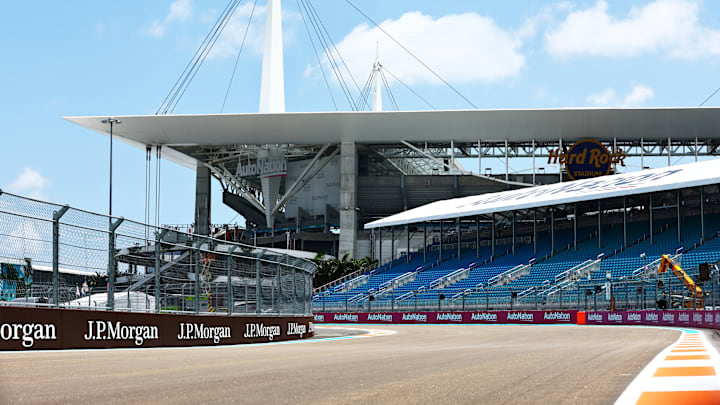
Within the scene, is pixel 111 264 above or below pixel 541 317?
above

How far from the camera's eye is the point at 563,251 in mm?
57094

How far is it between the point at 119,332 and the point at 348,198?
58373 millimetres

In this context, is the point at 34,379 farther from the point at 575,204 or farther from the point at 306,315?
the point at 575,204

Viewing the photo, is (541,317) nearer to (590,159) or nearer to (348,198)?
(590,159)

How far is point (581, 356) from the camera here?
41.6 feet

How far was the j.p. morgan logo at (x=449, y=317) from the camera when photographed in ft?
154

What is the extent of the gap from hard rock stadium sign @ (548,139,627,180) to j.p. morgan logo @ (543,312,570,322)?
96.8 feet

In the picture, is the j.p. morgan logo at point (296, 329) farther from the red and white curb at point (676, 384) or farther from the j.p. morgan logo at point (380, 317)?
the j.p. morgan logo at point (380, 317)

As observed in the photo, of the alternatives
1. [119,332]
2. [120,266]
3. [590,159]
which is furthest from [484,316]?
[119,332]

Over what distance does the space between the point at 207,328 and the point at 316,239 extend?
60.9 m

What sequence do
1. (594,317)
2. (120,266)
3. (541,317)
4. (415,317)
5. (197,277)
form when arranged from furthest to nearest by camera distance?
1. (415,317)
2. (541,317)
3. (594,317)
4. (197,277)
5. (120,266)

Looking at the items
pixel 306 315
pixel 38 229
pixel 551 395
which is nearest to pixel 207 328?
pixel 38 229

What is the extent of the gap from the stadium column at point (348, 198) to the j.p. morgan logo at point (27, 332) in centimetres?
5923

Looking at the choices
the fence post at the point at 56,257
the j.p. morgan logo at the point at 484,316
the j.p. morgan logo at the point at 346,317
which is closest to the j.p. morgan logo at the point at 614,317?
the j.p. morgan logo at the point at 484,316
